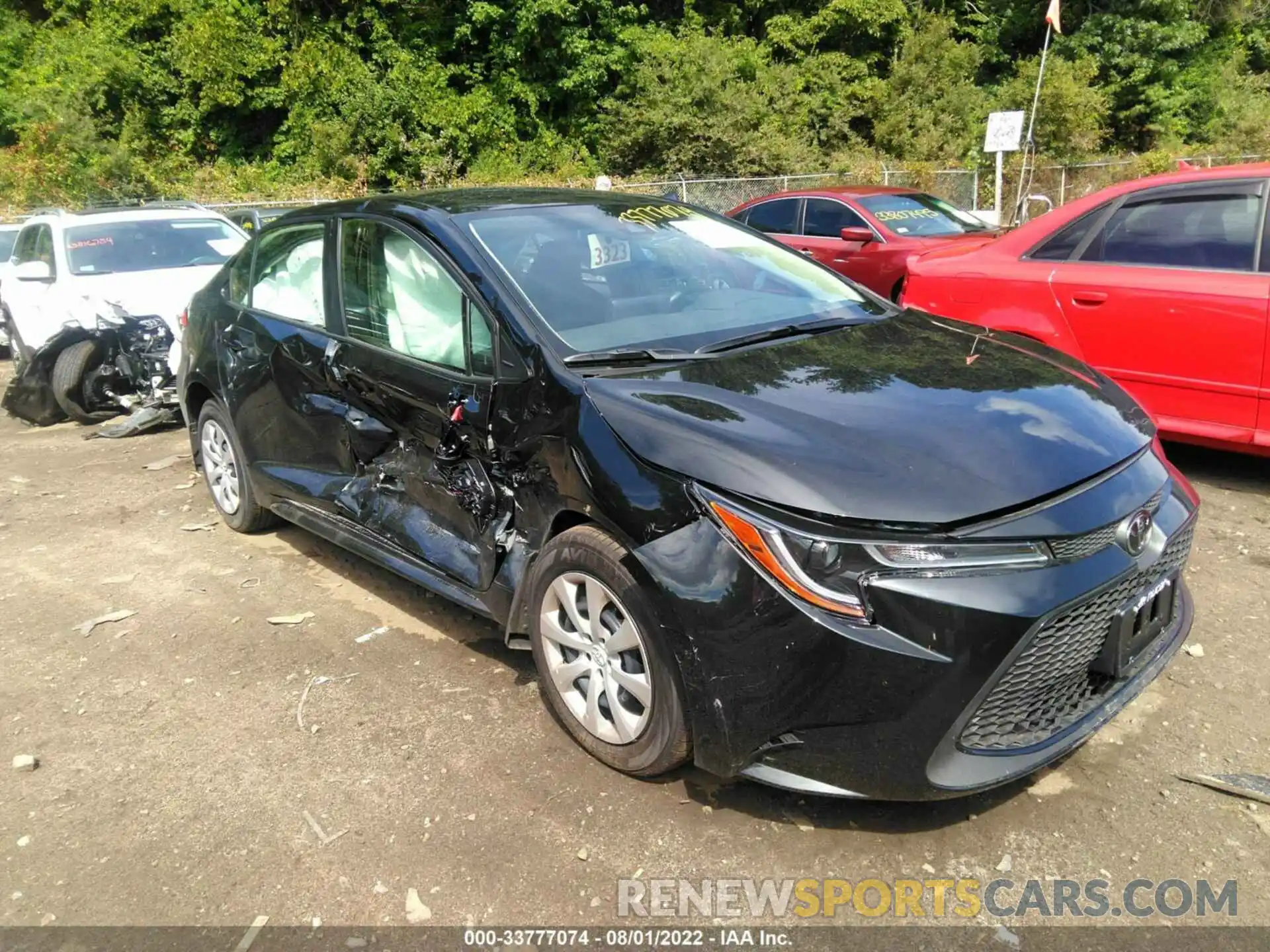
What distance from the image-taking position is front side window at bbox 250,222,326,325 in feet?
13.6

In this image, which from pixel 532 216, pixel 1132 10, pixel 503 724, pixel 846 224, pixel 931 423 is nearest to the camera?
pixel 931 423

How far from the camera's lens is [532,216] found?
370 centimetres

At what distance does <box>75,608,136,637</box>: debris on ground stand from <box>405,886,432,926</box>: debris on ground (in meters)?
2.41

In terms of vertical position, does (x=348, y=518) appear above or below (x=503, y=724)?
above

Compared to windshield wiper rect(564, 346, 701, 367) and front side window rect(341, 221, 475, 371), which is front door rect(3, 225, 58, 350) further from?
windshield wiper rect(564, 346, 701, 367)

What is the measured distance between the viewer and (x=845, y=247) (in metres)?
9.90

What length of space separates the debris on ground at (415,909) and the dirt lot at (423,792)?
0.10ft

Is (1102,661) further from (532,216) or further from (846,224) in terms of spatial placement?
(846,224)

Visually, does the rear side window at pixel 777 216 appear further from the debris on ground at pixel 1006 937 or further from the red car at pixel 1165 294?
the debris on ground at pixel 1006 937

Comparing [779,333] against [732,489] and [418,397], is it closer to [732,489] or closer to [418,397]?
[732,489]

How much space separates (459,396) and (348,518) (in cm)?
102

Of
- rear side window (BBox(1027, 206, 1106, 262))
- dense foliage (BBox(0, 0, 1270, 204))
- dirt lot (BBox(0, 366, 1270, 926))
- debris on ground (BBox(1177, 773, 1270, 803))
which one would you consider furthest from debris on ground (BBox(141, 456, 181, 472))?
dense foliage (BBox(0, 0, 1270, 204))

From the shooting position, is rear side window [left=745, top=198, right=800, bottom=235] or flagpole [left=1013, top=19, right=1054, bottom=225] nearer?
rear side window [left=745, top=198, right=800, bottom=235]

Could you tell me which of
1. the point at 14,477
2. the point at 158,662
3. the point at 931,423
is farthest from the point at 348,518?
the point at 14,477
